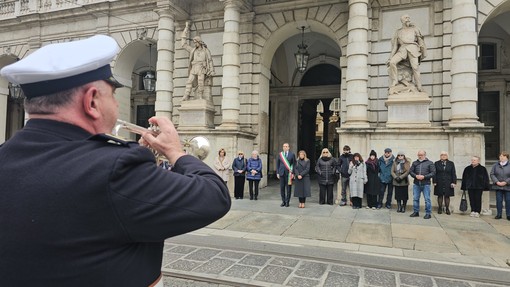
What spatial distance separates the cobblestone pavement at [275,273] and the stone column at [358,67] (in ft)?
25.3

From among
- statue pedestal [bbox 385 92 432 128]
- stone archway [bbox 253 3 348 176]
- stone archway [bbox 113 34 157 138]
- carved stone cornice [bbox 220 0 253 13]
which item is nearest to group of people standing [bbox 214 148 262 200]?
stone archway [bbox 253 3 348 176]

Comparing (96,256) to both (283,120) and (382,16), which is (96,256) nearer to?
(382,16)

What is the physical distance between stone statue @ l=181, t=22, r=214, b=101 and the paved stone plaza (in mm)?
6026

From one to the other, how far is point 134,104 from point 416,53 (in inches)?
784

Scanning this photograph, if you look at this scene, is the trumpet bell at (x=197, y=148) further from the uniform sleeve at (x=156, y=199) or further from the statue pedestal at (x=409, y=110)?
the statue pedestal at (x=409, y=110)

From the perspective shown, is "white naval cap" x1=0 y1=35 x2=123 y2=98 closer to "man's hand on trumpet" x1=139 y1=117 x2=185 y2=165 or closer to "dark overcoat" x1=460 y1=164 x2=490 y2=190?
"man's hand on trumpet" x1=139 y1=117 x2=185 y2=165

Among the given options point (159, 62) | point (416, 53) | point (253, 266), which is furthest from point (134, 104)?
point (253, 266)

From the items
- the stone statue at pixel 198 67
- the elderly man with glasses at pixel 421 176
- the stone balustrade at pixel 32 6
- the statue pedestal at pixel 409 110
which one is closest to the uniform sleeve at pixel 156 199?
the elderly man with glasses at pixel 421 176

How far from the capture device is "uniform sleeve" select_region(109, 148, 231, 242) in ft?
3.99

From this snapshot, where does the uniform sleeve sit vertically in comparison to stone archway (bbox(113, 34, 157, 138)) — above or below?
below

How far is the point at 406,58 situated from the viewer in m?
11.8

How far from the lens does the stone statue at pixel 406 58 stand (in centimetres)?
1163

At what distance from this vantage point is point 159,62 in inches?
631

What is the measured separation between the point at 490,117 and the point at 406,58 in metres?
9.47
